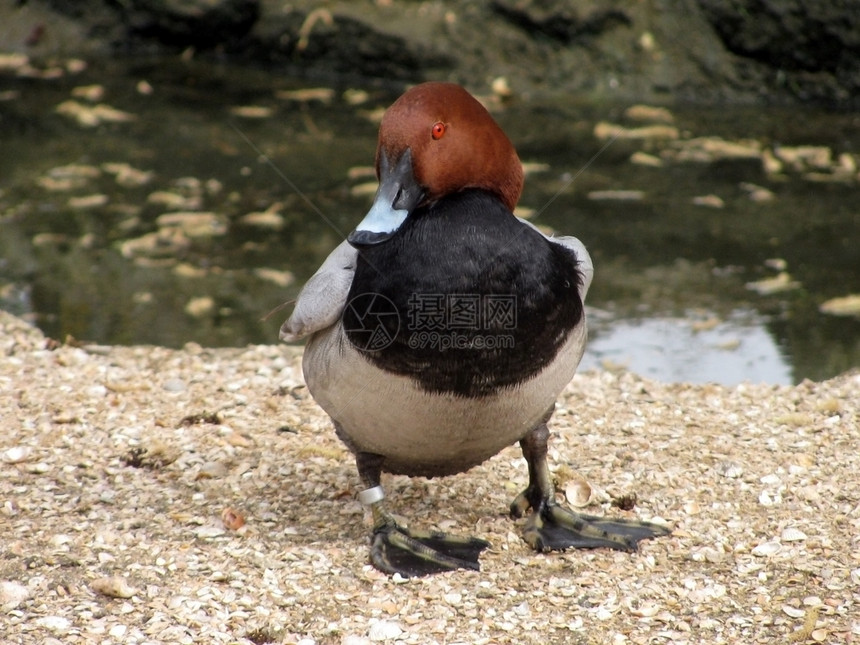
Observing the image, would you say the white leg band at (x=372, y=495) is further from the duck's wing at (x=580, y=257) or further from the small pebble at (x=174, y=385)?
the small pebble at (x=174, y=385)

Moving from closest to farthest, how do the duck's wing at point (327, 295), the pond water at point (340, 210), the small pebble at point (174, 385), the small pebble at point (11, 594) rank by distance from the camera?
the small pebble at point (11, 594), the duck's wing at point (327, 295), the small pebble at point (174, 385), the pond water at point (340, 210)

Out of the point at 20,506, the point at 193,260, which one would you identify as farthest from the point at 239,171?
the point at 20,506

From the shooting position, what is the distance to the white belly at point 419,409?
3.06 meters

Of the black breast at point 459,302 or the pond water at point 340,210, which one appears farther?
the pond water at point 340,210

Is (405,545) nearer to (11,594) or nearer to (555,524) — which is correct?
(555,524)

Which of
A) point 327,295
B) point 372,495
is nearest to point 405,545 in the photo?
point 372,495

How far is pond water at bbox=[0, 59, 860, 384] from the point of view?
18.2ft

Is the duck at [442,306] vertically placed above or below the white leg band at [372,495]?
above

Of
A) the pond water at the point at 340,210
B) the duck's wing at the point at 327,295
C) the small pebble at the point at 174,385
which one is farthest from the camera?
the pond water at the point at 340,210

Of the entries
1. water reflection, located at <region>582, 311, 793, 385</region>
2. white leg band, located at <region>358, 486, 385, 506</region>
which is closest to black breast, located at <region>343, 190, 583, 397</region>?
white leg band, located at <region>358, 486, 385, 506</region>

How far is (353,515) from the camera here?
3715 mm

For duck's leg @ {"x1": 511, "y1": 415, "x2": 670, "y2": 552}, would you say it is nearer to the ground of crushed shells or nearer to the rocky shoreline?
the ground of crushed shells
